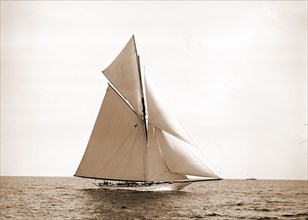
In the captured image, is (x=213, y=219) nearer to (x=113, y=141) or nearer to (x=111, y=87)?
(x=113, y=141)

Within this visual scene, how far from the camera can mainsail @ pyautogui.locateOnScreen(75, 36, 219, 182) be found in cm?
5209

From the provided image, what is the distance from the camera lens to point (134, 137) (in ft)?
185

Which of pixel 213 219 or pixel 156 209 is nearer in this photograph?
pixel 213 219

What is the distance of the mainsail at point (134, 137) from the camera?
52.1 meters

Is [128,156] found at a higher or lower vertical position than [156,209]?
higher

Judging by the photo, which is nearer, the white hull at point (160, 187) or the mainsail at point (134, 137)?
the mainsail at point (134, 137)

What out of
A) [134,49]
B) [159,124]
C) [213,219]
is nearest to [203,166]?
[159,124]

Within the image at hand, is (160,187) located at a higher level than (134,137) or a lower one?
lower

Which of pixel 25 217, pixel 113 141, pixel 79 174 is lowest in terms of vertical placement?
pixel 25 217

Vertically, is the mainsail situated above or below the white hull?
above

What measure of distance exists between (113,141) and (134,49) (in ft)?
41.5

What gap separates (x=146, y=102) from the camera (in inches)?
2192

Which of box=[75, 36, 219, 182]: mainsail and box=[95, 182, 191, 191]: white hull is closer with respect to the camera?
box=[75, 36, 219, 182]: mainsail

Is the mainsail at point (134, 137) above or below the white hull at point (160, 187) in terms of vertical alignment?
above
